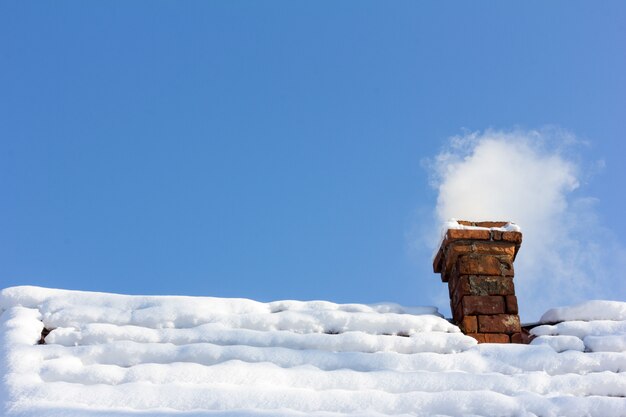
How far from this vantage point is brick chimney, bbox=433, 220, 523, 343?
430 centimetres

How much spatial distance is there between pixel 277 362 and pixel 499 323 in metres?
1.51

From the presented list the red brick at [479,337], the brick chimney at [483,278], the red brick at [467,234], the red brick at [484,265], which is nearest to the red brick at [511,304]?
the brick chimney at [483,278]

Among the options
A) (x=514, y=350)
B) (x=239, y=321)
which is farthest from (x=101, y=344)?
(x=514, y=350)

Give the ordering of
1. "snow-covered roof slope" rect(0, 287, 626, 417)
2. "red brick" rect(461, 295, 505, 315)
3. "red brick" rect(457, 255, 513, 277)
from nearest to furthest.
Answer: "snow-covered roof slope" rect(0, 287, 626, 417) < "red brick" rect(461, 295, 505, 315) < "red brick" rect(457, 255, 513, 277)

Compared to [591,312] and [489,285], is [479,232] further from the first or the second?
[591,312]

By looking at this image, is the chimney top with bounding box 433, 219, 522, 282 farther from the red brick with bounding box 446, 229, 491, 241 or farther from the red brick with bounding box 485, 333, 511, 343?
the red brick with bounding box 485, 333, 511, 343

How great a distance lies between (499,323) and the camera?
4.32 metres

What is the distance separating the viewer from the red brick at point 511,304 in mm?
4367

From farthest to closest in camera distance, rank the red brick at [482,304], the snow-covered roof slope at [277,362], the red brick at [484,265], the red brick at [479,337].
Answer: the red brick at [484,265] < the red brick at [482,304] < the red brick at [479,337] < the snow-covered roof slope at [277,362]

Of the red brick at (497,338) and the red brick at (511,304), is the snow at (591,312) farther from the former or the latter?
the red brick at (497,338)

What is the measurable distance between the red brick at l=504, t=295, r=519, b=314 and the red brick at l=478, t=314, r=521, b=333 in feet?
0.10

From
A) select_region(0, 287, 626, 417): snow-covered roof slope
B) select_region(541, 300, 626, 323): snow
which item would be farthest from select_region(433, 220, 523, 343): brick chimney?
select_region(541, 300, 626, 323): snow

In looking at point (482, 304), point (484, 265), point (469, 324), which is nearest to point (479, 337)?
point (469, 324)

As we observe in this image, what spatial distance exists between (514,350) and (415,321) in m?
0.62
